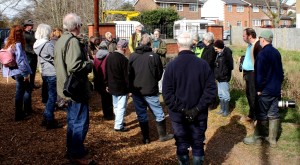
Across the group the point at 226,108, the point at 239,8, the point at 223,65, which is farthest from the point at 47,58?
the point at 239,8

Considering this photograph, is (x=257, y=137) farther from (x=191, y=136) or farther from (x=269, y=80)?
(x=191, y=136)

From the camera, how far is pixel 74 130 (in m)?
4.88

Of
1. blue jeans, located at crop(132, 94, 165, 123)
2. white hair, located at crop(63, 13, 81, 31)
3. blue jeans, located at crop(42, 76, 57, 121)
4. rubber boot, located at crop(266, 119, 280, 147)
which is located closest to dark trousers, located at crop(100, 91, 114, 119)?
blue jeans, located at crop(42, 76, 57, 121)

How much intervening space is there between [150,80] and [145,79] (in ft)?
0.29

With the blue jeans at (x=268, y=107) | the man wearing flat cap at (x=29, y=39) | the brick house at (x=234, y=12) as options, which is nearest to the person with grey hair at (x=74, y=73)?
the blue jeans at (x=268, y=107)

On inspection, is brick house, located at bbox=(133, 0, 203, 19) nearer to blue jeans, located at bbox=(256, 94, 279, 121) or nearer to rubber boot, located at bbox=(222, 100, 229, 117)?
rubber boot, located at bbox=(222, 100, 229, 117)

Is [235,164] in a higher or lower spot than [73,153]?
lower

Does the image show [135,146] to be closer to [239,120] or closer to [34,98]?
[239,120]

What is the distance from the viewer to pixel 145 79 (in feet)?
20.1

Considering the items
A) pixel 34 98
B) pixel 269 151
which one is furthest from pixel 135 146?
pixel 34 98

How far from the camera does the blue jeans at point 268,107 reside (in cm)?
605

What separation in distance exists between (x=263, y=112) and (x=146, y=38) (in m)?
2.46

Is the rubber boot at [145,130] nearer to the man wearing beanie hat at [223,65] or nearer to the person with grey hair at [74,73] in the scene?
the person with grey hair at [74,73]

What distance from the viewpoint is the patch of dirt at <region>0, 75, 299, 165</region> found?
542cm
